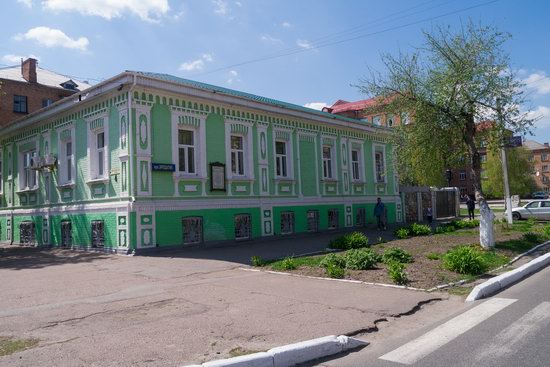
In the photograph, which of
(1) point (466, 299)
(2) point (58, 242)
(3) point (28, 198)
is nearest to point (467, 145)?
(1) point (466, 299)

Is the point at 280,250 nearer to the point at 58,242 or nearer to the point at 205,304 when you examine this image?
the point at 205,304

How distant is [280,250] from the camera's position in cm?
1533

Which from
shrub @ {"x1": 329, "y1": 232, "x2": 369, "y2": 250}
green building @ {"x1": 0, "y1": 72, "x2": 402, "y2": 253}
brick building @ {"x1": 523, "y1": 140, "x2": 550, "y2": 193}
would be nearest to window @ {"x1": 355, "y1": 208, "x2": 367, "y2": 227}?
green building @ {"x1": 0, "y1": 72, "x2": 402, "y2": 253}

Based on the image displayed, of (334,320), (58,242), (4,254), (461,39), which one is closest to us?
(334,320)

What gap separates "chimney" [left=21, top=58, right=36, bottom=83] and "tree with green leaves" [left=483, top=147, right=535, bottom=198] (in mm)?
45144

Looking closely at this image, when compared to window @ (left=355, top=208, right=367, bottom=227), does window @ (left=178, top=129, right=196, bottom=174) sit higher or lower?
higher

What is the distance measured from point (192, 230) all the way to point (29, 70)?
3196cm

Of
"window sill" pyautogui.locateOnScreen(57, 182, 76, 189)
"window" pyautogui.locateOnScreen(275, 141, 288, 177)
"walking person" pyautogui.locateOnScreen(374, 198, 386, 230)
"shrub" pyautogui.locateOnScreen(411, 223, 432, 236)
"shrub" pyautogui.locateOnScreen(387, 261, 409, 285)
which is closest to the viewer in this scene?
"shrub" pyautogui.locateOnScreen(387, 261, 409, 285)

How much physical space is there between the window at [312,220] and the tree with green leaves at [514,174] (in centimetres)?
3280

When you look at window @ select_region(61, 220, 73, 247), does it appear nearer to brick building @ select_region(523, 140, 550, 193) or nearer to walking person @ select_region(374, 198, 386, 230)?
walking person @ select_region(374, 198, 386, 230)

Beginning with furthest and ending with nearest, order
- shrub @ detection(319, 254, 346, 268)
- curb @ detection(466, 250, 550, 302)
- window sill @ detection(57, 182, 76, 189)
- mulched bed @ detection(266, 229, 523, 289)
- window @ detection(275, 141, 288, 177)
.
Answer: window @ detection(275, 141, 288, 177), window sill @ detection(57, 182, 76, 189), shrub @ detection(319, 254, 346, 268), mulched bed @ detection(266, 229, 523, 289), curb @ detection(466, 250, 550, 302)

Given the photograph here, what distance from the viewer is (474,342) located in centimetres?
545

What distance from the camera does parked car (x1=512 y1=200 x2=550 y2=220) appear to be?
2945 cm

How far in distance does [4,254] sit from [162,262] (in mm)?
7893
